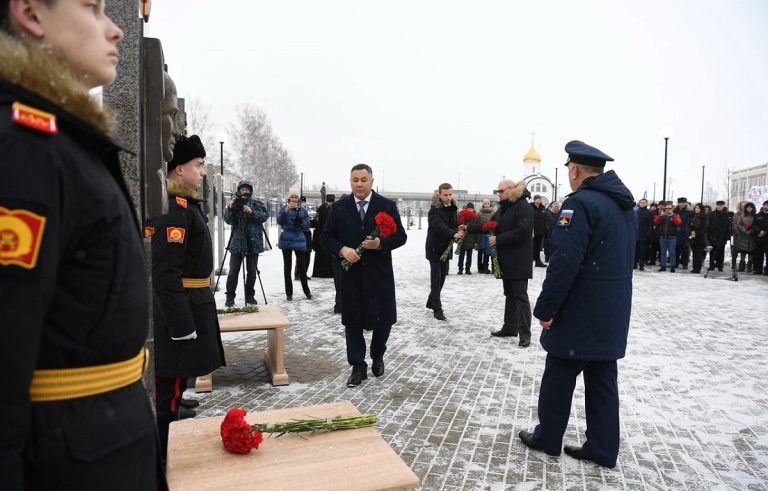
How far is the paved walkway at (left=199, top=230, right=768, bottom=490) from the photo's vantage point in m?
3.82

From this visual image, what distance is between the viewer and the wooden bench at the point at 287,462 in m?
2.26

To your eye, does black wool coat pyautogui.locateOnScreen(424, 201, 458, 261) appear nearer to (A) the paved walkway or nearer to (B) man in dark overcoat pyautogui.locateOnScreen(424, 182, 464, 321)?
(B) man in dark overcoat pyautogui.locateOnScreen(424, 182, 464, 321)

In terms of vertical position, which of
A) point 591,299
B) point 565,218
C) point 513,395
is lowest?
Answer: point 513,395

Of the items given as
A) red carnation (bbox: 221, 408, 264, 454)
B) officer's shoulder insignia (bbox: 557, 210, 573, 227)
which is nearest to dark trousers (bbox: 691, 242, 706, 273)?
officer's shoulder insignia (bbox: 557, 210, 573, 227)

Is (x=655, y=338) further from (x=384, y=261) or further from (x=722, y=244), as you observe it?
(x=722, y=244)

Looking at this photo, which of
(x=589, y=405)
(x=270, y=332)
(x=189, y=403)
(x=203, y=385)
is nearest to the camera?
(x=589, y=405)

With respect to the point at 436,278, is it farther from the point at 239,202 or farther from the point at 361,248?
the point at 361,248

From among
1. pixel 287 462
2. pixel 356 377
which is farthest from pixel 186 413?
pixel 287 462

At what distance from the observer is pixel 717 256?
1756 centimetres

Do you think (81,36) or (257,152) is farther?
(257,152)

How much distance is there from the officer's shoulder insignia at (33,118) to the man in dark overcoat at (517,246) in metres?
6.88

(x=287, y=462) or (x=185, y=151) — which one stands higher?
(x=185, y=151)

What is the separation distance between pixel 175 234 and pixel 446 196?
608 centimetres

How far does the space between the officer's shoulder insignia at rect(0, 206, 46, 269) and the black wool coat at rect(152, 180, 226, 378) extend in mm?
2795
